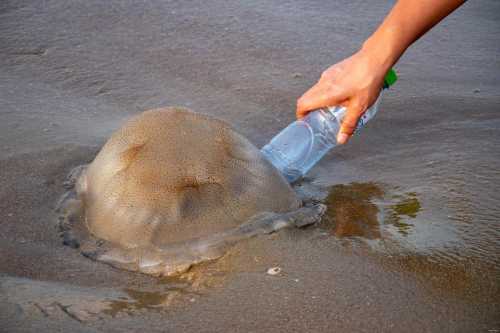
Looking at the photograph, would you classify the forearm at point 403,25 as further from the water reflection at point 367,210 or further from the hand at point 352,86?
the water reflection at point 367,210

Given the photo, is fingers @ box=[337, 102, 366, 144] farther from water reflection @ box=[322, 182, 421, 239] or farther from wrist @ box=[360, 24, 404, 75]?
water reflection @ box=[322, 182, 421, 239]

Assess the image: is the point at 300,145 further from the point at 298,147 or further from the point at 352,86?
the point at 352,86

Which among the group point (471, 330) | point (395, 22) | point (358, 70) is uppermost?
point (395, 22)

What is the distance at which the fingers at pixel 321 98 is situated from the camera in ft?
7.75

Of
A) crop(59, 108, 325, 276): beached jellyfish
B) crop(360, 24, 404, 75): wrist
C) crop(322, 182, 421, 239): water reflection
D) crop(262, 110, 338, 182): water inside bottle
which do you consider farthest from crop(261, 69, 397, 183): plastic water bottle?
crop(360, 24, 404, 75): wrist

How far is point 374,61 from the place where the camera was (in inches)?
91.0

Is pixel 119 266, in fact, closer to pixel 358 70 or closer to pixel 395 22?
pixel 358 70

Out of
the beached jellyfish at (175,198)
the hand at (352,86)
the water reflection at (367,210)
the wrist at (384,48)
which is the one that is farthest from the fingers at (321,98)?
the water reflection at (367,210)

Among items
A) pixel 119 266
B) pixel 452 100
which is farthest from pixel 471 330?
pixel 452 100

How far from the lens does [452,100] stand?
368 cm

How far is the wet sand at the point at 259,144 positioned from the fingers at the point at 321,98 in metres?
0.44

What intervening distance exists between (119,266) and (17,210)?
2.00 ft

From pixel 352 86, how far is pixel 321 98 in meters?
0.12

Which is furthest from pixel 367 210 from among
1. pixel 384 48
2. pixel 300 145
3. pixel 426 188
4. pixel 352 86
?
pixel 384 48
